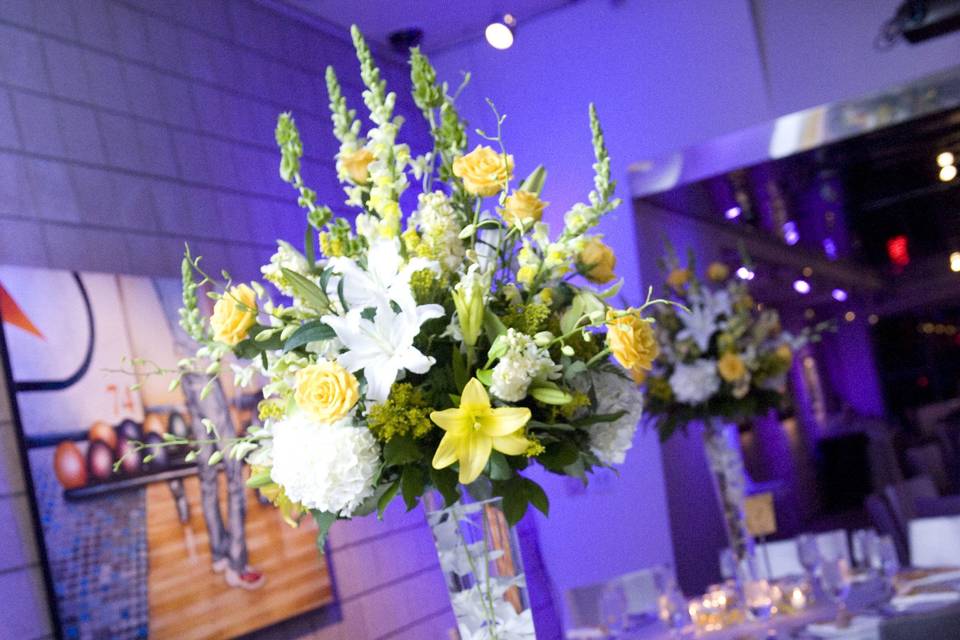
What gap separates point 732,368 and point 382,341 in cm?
285

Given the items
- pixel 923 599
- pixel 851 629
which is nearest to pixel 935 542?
pixel 923 599

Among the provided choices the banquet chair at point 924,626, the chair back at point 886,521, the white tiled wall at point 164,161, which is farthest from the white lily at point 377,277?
the chair back at point 886,521

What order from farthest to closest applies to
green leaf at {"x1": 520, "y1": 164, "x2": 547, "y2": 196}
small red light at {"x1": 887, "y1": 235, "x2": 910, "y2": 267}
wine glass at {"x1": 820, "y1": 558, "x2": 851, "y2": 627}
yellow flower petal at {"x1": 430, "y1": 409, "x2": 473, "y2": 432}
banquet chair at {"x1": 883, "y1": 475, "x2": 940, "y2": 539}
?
small red light at {"x1": 887, "y1": 235, "x2": 910, "y2": 267} → banquet chair at {"x1": 883, "y1": 475, "x2": 940, "y2": 539} → wine glass at {"x1": 820, "y1": 558, "x2": 851, "y2": 627} → green leaf at {"x1": 520, "y1": 164, "x2": 547, "y2": 196} → yellow flower petal at {"x1": 430, "y1": 409, "x2": 473, "y2": 432}

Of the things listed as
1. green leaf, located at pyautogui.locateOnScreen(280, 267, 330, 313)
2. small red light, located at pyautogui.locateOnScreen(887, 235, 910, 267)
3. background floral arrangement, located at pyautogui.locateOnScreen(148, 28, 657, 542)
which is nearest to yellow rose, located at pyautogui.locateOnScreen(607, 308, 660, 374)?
background floral arrangement, located at pyautogui.locateOnScreen(148, 28, 657, 542)

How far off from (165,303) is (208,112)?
976 millimetres

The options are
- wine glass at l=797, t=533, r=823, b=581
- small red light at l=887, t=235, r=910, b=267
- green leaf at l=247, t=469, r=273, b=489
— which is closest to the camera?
green leaf at l=247, t=469, r=273, b=489

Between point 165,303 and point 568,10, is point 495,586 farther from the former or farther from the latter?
point 568,10

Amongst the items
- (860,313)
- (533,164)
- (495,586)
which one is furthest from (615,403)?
(860,313)

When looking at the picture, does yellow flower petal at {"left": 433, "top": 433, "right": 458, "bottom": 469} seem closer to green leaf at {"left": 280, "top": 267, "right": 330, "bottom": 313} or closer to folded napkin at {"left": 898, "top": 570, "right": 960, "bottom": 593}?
green leaf at {"left": 280, "top": 267, "right": 330, "bottom": 313}

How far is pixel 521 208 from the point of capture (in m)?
1.75

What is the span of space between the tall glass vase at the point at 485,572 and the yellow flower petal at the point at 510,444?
13cm

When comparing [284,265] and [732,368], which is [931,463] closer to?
[732,368]

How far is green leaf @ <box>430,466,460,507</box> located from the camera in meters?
1.64

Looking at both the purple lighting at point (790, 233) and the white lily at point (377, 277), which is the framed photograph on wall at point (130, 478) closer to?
the white lily at point (377, 277)
